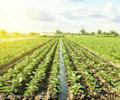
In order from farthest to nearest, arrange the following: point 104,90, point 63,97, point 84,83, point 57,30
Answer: point 57,30
point 84,83
point 104,90
point 63,97

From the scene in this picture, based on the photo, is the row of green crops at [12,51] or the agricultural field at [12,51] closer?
the agricultural field at [12,51]

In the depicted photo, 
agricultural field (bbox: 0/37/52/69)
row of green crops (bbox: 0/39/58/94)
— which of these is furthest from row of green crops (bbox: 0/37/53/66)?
row of green crops (bbox: 0/39/58/94)

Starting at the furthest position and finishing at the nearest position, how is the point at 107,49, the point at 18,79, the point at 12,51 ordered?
1. the point at 107,49
2. the point at 12,51
3. the point at 18,79

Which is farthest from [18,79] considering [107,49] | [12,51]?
[107,49]

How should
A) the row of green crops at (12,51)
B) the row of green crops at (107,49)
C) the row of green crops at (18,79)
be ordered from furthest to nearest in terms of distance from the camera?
the row of green crops at (107,49) → the row of green crops at (12,51) → the row of green crops at (18,79)

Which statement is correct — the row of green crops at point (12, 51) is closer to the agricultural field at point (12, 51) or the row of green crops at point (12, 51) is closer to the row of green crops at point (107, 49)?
the agricultural field at point (12, 51)

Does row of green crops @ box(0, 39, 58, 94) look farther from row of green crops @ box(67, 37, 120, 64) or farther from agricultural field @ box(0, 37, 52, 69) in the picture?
row of green crops @ box(67, 37, 120, 64)

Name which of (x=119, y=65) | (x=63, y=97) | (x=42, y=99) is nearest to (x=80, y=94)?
(x=63, y=97)

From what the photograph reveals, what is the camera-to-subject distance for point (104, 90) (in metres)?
5.54

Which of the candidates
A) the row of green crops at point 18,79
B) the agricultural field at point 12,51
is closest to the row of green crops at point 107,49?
the row of green crops at point 18,79

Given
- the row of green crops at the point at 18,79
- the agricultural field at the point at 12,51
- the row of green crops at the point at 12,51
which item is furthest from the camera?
the row of green crops at the point at 12,51

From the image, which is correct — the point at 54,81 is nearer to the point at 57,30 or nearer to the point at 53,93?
the point at 53,93

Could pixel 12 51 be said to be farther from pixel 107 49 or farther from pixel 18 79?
pixel 107 49

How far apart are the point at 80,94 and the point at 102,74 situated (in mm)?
2826
